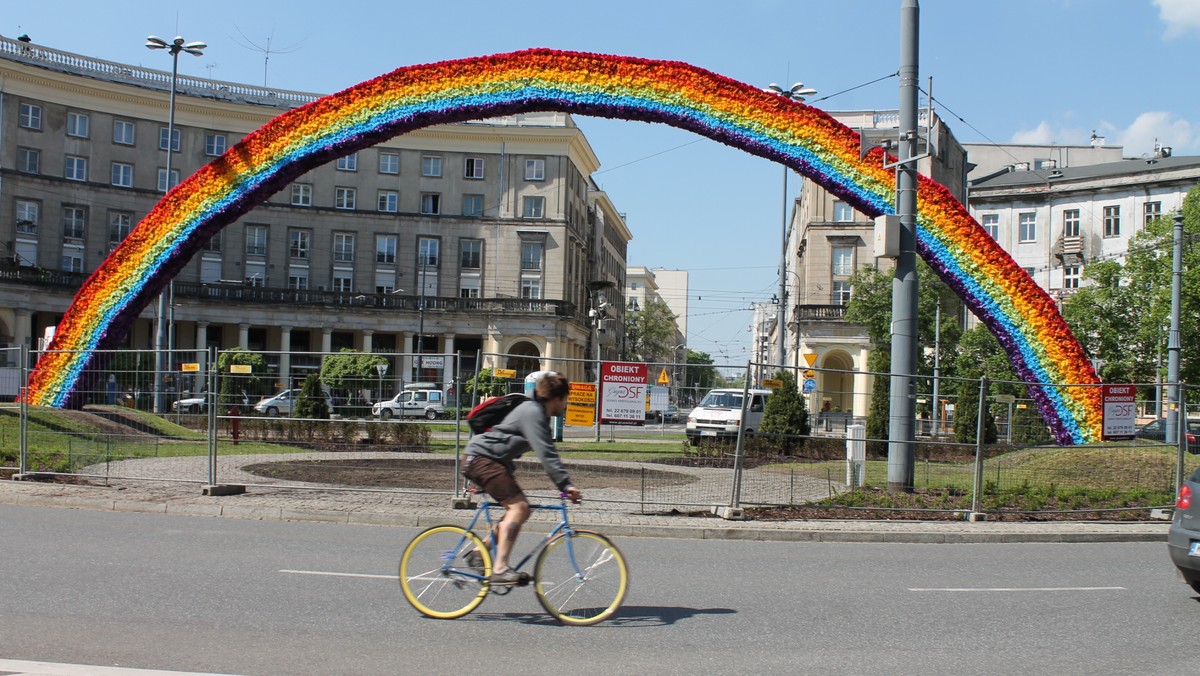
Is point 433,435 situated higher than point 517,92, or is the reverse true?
point 517,92

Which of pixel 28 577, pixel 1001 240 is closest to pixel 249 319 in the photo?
pixel 1001 240

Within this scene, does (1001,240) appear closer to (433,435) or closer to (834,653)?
(433,435)

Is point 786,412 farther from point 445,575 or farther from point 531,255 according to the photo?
point 531,255

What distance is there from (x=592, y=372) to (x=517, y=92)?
9500mm

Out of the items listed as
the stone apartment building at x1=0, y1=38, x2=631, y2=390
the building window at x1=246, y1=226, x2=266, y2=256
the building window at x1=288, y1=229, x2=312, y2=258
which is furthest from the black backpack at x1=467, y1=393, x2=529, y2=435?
the building window at x1=288, y1=229, x2=312, y2=258

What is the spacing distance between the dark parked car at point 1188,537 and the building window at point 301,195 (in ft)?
213

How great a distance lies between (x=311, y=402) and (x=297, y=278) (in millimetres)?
55318

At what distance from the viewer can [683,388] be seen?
16844 mm

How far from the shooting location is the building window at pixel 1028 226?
65.1 m

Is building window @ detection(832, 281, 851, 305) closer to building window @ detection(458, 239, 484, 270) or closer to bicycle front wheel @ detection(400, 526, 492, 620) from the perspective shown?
building window @ detection(458, 239, 484, 270)

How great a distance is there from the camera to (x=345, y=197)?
69438 millimetres

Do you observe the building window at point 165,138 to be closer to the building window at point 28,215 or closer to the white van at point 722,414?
the building window at point 28,215

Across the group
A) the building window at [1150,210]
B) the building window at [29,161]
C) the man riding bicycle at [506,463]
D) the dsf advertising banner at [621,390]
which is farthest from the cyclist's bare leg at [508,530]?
the building window at [1150,210]

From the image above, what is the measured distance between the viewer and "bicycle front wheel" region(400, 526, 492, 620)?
24.7 ft
